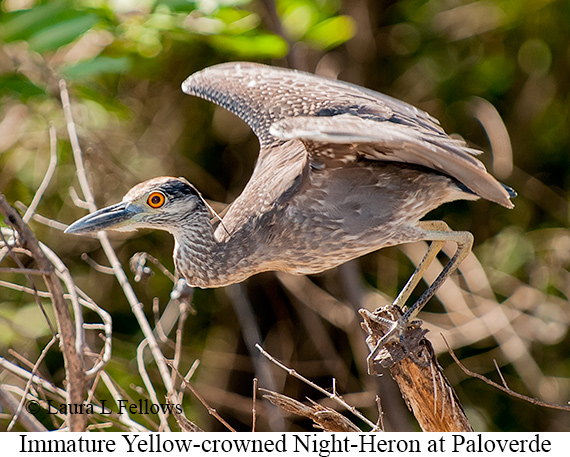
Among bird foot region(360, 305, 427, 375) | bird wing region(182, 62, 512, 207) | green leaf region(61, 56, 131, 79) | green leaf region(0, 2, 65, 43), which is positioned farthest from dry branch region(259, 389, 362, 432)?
green leaf region(0, 2, 65, 43)

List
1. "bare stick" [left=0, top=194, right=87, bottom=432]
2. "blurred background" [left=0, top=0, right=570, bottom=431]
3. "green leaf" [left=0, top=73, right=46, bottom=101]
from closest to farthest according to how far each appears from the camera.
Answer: "bare stick" [left=0, top=194, right=87, bottom=432] → "green leaf" [left=0, top=73, right=46, bottom=101] → "blurred background" [left=0, top=0, right=570, bottom=431]

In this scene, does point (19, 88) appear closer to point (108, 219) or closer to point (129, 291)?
point (108, 219)

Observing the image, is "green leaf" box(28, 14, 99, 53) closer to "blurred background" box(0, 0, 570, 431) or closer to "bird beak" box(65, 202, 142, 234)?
"bird beak" box(65, 202, 142, 234)

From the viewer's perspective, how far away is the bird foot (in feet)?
9.00

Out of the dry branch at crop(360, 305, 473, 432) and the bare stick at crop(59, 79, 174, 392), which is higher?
the bare stick at crop(59, 79, 174, 392)

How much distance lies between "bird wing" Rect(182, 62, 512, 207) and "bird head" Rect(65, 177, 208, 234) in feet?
1.40

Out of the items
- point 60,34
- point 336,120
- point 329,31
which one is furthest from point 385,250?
point 336,120

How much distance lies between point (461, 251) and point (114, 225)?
1431 millimetres

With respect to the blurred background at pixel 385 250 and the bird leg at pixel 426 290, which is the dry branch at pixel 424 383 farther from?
the blurred background at pixel 385 250

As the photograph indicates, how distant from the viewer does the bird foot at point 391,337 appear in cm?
274

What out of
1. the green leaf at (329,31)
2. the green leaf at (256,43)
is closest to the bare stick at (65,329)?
the green leaf at (256,43)

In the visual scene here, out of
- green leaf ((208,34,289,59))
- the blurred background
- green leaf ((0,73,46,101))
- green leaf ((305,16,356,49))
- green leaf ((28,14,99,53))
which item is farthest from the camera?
the blurred background

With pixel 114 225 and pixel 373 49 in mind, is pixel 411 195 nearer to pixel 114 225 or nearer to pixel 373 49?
pixel 114 225

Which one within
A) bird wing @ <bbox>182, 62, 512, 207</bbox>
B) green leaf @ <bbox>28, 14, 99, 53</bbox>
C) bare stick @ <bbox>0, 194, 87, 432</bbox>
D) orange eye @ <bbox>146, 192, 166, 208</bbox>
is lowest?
bare stick @ <bbox>0, 194, 87, 432</bbox>
